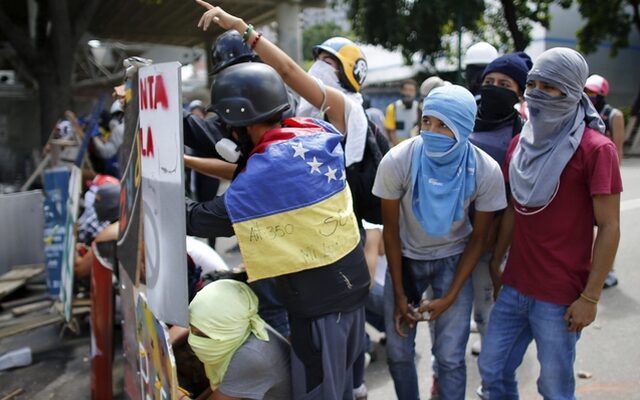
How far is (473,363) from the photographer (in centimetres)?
365

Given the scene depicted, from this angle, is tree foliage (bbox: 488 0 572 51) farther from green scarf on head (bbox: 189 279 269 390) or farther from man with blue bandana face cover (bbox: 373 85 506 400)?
green scarf on head (bbox: 189 279 269 390)

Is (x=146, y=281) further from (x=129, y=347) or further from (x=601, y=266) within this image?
(x=601, y=266)

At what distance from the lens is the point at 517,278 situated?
95.2 inches

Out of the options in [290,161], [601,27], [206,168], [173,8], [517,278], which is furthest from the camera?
[601,27]

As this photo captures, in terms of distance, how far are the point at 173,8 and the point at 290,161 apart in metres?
12.7

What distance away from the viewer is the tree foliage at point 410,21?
62.2 feet

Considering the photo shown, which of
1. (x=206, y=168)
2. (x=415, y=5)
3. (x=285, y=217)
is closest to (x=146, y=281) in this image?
(x=285, y=217)

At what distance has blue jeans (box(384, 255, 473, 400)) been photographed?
261 cm

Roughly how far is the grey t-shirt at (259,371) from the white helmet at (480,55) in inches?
88.2

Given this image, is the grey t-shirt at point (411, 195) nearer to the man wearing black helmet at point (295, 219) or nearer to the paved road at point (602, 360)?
the man wearing black helmet at point (295, 219)

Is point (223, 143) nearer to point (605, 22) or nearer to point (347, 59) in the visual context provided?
point (347, 59)

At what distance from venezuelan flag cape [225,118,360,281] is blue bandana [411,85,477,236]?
0.50 m

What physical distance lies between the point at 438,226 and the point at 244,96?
99cm

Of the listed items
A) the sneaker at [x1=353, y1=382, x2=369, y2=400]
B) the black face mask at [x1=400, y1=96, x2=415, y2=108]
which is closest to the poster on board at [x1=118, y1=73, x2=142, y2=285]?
the sneaker at [x1=353, y1=382, x2=369, y2=400]
